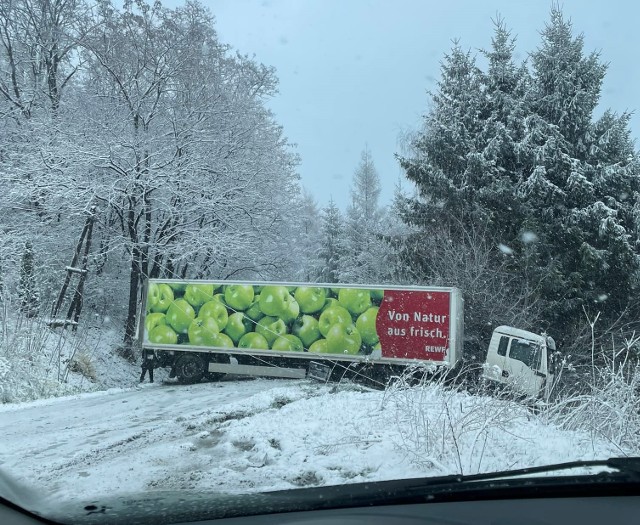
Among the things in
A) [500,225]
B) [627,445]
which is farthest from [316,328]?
[627,445]

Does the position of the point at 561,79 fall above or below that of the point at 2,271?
above

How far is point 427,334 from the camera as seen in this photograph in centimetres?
1698

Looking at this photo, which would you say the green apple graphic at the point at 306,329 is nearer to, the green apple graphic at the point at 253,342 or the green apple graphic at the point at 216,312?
the green apple graphic at the point at 253,342

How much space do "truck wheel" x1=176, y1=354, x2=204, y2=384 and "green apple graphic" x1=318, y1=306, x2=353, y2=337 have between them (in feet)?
12.6

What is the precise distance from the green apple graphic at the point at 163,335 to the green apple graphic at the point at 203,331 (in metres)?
0.50

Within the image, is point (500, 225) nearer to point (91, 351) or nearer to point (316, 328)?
point (316, 328)

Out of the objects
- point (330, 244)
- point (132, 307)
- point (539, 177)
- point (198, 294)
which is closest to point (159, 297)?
point (198, 294)

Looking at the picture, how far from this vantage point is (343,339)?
58.0 feet

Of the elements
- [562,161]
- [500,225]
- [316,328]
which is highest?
[562,161]

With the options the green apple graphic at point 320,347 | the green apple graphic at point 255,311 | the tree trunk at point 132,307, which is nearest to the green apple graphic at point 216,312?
the green apple graphic at point 255,311

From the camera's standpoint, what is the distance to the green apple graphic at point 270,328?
1834 centimetres

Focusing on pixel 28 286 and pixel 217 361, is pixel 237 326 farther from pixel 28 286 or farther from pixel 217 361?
pixel 28 286

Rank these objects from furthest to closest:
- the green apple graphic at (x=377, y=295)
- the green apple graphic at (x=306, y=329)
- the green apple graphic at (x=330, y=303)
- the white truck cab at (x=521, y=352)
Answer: the green apple graphic at (x=306, y=329) → the green apple graphic at (x=330, y=303) → the green apple graphic at (x=377, y=295) → the white truck cab at (x=521, y=352)

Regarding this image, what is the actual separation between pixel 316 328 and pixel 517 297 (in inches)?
249
